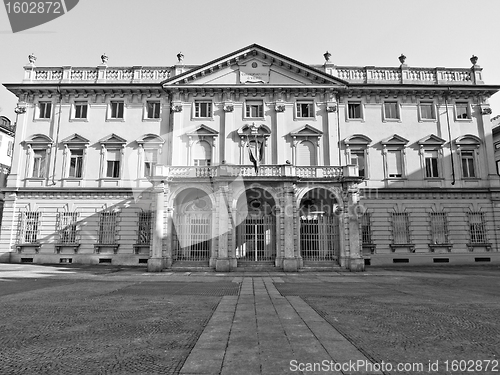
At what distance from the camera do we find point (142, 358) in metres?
5.32

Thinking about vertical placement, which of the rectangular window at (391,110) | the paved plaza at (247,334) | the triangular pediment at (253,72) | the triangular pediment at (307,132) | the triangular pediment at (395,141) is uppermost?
the triangular pediment at (253,72)

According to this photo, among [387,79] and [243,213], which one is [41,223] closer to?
[243,213]

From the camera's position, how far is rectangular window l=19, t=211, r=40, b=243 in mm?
27859

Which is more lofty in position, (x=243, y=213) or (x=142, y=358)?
(x=243, y=213)

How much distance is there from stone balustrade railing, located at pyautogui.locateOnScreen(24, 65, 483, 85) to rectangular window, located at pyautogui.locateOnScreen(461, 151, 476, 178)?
6592 mm

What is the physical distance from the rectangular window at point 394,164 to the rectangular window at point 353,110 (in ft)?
13.7

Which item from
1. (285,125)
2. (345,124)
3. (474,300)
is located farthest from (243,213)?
(474,300)

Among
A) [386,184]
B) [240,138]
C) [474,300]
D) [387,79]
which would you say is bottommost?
[474,300]

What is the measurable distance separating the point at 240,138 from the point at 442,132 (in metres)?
17.7

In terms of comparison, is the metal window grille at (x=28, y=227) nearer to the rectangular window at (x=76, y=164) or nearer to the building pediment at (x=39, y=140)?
the rectangular window at (x=76, y=164)

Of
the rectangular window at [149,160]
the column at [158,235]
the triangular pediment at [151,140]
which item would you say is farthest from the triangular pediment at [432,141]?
the rectangular window at [149,160]

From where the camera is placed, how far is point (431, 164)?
29266mm

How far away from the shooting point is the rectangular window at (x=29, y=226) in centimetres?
2786

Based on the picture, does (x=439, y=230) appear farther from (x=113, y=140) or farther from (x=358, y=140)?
(x=113, y=140)
